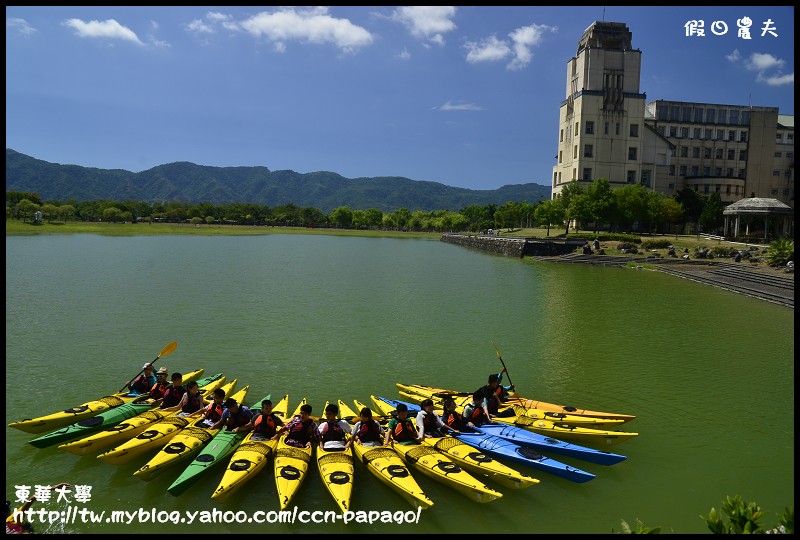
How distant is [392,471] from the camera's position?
1013 centimetres

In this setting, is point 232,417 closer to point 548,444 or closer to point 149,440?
point 149,440

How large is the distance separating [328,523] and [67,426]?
7.17 metres

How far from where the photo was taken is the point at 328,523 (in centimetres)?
973

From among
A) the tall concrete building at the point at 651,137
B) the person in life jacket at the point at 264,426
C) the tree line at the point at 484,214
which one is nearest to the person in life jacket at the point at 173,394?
the person in life jacket at the point at 264,426

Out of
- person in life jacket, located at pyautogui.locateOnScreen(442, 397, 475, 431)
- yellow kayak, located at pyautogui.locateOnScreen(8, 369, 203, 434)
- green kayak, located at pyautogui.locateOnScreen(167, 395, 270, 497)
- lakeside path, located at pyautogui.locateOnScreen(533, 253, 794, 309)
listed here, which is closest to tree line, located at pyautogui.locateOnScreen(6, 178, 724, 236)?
lakeside path, located at pyautogui.locateOnScreen(533, 253, 794, 309)

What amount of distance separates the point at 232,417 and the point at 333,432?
7.94 ft

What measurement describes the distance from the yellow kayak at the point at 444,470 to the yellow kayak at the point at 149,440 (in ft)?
16.3

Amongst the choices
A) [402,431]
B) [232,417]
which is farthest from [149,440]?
[402,431]

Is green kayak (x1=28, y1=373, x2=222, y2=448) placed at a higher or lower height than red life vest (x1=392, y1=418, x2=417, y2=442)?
lower

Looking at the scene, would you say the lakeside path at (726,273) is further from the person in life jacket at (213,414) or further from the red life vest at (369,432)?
the person in life jacket at (213,414)

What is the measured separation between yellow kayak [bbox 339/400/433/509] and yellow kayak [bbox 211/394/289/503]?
74.1 inches

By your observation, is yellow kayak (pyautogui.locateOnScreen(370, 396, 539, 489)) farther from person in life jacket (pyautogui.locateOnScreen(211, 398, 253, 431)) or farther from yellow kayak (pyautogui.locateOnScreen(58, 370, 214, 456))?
yellow kayak (pyautogui.locateOnScreen(58, 370, 214, 456))

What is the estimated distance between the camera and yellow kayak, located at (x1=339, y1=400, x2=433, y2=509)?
951 cm

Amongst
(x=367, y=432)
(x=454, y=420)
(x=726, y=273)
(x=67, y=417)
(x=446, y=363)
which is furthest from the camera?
(x=726, y=273)
